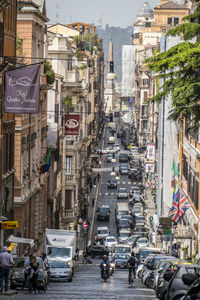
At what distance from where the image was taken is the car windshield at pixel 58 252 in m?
43.7

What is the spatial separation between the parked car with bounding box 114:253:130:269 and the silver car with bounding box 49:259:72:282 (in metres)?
14.5

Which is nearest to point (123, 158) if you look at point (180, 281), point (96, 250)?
point (96, 250)

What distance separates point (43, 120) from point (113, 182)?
2170 inches

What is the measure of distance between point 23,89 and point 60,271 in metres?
14.4

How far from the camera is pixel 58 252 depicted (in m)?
43.9

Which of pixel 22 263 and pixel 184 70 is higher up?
pixel 184 70

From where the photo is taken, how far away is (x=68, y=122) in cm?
5988

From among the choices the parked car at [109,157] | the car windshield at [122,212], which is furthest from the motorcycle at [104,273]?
the parked car at [109,157]

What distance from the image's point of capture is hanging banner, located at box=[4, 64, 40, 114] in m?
26.3

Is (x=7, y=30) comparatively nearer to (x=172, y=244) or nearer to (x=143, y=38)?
(x=172, y=244)

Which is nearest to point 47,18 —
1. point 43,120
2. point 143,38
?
point 43,120

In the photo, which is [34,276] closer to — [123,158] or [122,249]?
[122,249]

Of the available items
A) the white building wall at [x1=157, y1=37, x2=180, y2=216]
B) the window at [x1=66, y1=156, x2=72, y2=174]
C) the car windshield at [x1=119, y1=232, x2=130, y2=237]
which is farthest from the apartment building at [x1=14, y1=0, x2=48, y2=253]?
the white building wall at [x1=157, y1=37, x2=180, y2=216]

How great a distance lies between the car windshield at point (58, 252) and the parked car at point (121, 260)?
10.4m
